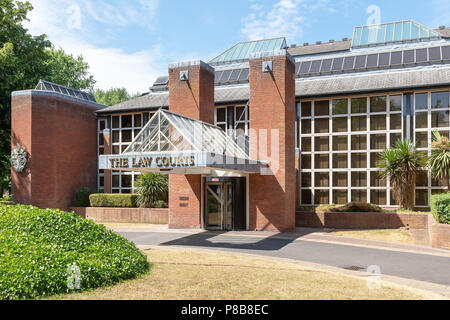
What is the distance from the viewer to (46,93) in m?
27.8

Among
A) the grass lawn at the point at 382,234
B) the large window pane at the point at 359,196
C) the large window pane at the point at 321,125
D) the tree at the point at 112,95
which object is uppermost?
the tree at the point at 112,95

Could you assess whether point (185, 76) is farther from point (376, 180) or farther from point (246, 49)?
point (246, 49)

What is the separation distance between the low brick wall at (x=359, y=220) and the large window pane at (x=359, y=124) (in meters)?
5.54

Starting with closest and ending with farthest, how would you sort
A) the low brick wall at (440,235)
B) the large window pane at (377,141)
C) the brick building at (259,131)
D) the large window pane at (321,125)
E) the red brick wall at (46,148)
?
the low brick wall at (440,235) < the brick building at (259,131) < the large window pane at (377,141) < the large window pane at (321,125) < the red brick wall at (46,148)

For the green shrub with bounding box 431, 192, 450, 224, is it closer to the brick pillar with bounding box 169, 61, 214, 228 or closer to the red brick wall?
the brick pillar with bounding box 169, 61, 214, 228

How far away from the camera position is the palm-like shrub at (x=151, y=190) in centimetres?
2528

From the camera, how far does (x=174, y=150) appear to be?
16438mm

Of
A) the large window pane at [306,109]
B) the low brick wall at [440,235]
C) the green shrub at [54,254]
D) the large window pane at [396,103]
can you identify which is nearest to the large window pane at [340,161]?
the large window pane at [306,109]

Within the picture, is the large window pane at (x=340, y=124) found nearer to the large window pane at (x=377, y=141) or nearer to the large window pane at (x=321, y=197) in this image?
the large window pane at (x=377, y=141)

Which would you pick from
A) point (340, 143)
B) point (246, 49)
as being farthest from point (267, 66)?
point (246, 49)

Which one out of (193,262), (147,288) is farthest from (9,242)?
(193,262)

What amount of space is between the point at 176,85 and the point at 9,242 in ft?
48.2

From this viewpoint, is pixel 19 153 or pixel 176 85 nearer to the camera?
pixel 176 85
